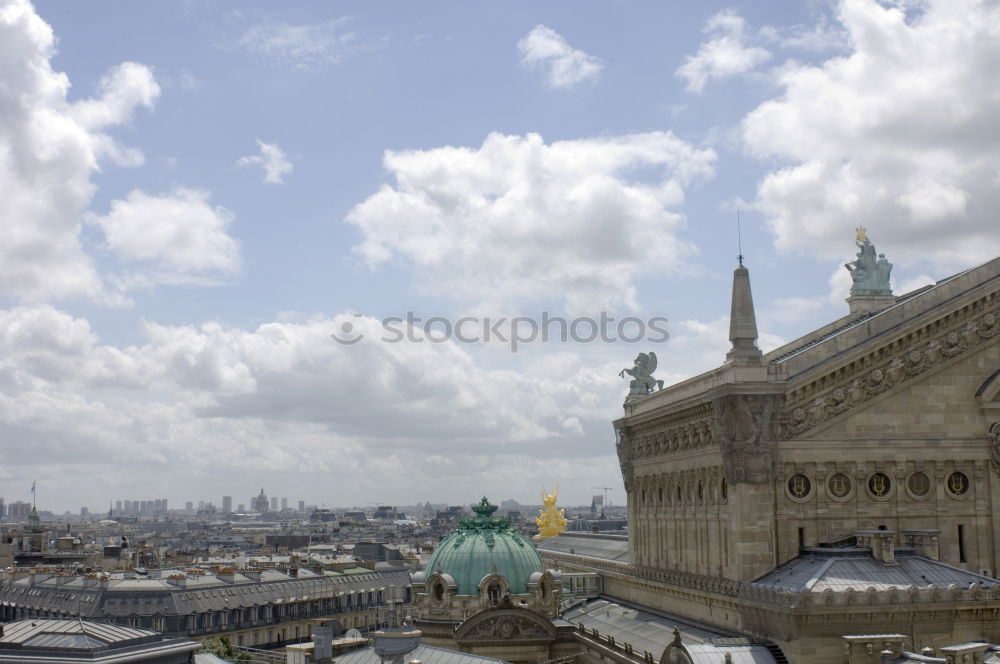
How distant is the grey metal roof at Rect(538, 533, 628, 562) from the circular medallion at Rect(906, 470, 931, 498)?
29.3m

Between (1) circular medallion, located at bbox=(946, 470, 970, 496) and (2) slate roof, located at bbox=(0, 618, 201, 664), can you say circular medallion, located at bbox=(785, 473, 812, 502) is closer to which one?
(1) circular medallion, located at bbox=(946, 470, 970, 496)

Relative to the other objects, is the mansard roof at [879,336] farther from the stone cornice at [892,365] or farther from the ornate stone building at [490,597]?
the ornate stone building at [490,597]

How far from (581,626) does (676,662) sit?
72.0 feet

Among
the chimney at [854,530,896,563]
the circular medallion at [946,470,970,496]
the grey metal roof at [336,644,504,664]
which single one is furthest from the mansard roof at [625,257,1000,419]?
the grey metal roof at [336,644,504,664]

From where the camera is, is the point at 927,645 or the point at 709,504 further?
the point at 709,504

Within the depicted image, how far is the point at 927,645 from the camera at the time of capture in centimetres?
4822

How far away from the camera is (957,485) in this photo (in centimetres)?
5444

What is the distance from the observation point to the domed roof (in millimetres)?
71750

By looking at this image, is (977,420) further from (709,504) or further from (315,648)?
(315,648)

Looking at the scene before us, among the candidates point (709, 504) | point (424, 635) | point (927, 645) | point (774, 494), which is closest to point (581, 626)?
point (424, 635)

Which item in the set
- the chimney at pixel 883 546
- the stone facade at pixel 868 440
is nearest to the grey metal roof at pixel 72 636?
the stone facade at pixel 868 440

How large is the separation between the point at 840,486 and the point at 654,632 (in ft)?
46.5

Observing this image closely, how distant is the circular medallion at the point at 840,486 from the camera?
5369 centimetres

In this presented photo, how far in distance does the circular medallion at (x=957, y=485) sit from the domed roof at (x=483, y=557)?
27.3 metres
